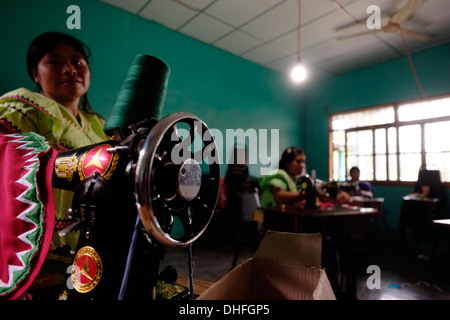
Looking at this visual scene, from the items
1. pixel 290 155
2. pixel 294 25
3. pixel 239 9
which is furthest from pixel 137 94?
pixel 294 25

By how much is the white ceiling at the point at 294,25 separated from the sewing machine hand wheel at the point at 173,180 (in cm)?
355

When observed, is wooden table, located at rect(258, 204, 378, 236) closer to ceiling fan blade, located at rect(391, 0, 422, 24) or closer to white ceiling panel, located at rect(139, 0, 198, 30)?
ceiling fan blade, located at rect(391, 0, 422, 24)

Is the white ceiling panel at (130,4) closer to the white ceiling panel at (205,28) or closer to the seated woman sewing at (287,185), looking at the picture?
the white ceiling panel at (205,28)

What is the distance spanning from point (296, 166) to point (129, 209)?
106 inches

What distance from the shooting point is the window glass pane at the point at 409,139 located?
4713mm

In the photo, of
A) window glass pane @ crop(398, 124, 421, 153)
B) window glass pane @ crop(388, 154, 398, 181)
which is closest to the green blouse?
window glass pane @ crop(398, 124, 421, 153)

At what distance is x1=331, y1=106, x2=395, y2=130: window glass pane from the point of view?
5.34 meters

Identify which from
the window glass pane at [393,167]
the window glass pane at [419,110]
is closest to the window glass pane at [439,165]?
the window glass pane at [419,110]

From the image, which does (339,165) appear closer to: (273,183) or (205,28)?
(273,183)

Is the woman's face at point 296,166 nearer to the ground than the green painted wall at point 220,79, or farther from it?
nearer to the ground

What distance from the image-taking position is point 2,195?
0.60m

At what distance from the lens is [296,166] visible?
3.07m
